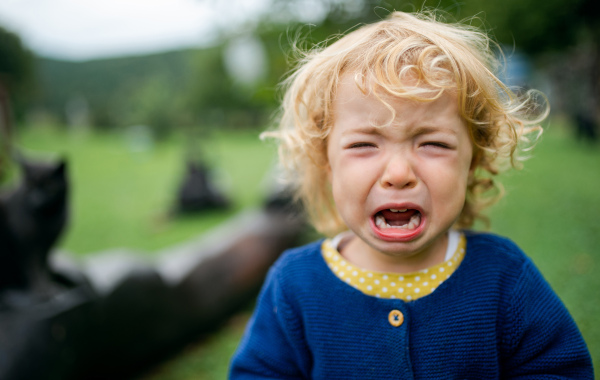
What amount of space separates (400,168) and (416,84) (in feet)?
0.70

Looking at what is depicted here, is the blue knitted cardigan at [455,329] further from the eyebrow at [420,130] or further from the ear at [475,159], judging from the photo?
the eyebrow at [420,130]

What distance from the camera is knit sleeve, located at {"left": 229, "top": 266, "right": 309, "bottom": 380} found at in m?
1.32

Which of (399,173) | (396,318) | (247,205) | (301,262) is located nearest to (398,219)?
(399,173)

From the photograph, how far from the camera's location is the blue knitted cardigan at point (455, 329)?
117 cm

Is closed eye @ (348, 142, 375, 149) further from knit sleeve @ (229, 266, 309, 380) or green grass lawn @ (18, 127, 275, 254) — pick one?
green grass lawn @ (18, 127, 275, 254)

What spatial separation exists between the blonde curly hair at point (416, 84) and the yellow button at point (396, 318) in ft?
1.66

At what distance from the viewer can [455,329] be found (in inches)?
46.2

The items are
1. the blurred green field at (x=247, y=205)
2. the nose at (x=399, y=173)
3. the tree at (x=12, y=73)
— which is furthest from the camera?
the tree at (x=12, y=73)

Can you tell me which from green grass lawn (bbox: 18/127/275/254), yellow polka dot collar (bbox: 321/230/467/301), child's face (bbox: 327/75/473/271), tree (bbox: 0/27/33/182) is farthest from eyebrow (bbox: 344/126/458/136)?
tree (bbox: 0/27/33/182)

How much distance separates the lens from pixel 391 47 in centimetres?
117

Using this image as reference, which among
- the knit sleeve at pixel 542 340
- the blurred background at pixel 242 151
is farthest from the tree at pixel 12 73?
the knit sleeve at pixel 542 340

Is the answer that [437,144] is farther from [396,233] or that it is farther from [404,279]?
[404,279]

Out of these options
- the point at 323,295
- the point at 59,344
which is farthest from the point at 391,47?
the point at 59,344

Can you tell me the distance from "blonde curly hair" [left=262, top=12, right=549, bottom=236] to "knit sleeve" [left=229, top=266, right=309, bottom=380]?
460mm
